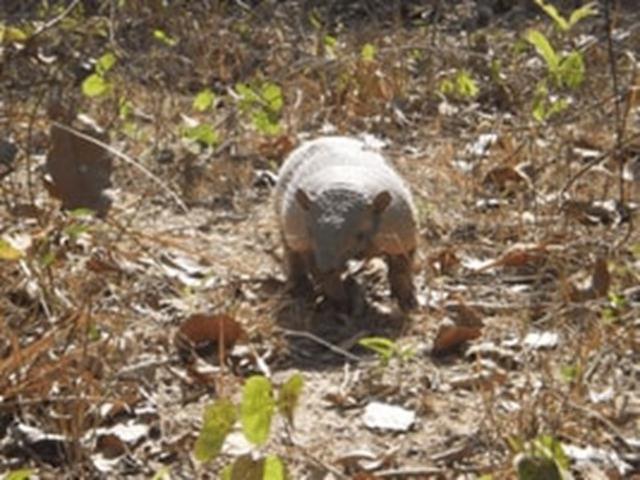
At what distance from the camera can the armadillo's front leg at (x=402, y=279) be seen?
13.6ft

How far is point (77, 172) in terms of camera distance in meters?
3.24

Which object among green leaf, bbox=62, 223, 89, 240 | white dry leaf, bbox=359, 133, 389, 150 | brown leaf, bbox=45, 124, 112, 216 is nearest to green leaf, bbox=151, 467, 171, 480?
brown leaf, bbox=45, 124, 112, 216

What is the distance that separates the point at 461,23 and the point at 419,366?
5257mm

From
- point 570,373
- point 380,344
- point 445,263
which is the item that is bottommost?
point 445,263

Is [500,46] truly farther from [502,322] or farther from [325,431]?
[325,431]

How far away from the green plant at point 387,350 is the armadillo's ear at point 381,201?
634mm

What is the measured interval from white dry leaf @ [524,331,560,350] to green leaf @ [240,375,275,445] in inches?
59.3

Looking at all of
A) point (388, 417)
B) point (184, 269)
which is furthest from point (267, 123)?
point (388, 417)

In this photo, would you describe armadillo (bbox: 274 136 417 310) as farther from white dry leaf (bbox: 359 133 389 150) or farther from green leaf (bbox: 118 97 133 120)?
green leaf (bbox: 118 97 133 120)

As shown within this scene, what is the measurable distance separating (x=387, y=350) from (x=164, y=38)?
4.29 meters

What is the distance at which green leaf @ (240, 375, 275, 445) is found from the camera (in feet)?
6.97

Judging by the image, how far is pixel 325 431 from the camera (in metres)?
3.21

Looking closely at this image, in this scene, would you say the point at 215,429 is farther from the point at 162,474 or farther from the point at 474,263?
the point at 474,263

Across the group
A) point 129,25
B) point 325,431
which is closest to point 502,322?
point 325,431
